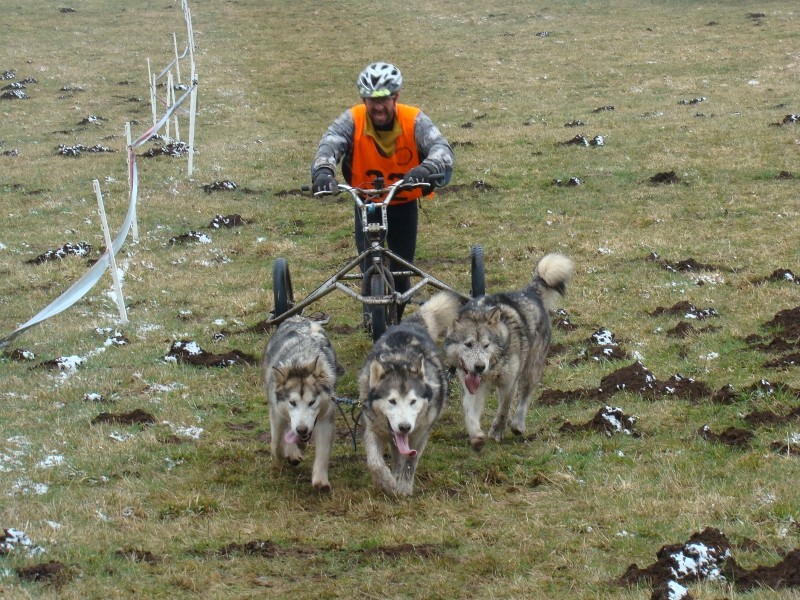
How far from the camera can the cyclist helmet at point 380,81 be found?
28.6 feet

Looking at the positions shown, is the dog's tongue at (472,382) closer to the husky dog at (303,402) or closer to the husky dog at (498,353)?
the husky dog at (498,353)

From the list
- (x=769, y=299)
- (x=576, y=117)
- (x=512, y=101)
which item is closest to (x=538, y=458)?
(x=769, y=299)

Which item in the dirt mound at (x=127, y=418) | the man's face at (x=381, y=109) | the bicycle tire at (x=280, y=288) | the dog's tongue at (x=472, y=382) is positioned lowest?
the dirt mound at (x=127, y=418)

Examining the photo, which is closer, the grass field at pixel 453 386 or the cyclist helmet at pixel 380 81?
the grass field at pixel 453 386

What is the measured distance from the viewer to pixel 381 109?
356 inches

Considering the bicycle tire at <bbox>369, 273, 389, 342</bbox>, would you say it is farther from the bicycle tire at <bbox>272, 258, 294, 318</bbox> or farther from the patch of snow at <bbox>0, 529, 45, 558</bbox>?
the patch of snow at <bbox>0, 529, 45, 558</bbox>

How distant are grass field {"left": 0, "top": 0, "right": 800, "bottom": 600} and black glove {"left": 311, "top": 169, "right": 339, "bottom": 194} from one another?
2057 millimetres

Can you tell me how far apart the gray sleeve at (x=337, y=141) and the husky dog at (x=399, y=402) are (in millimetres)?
2162

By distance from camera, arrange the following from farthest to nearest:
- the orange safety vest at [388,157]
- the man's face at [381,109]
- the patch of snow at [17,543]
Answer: the orange safety vest at [388,157] < the man's face at [381,109] < the patch of snow at [17,543]

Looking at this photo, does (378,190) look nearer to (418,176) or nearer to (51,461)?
(418,176)

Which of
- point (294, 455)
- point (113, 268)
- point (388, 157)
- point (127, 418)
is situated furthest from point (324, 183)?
point (113, 268)

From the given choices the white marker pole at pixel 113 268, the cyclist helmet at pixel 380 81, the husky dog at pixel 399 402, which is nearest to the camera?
the husky dog at pixel 399 402

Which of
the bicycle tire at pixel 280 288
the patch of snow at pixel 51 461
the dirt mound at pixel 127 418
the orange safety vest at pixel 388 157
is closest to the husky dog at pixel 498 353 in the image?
the orange safety vest at pixel 388 157

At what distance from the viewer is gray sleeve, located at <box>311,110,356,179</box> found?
9039 millimetres
